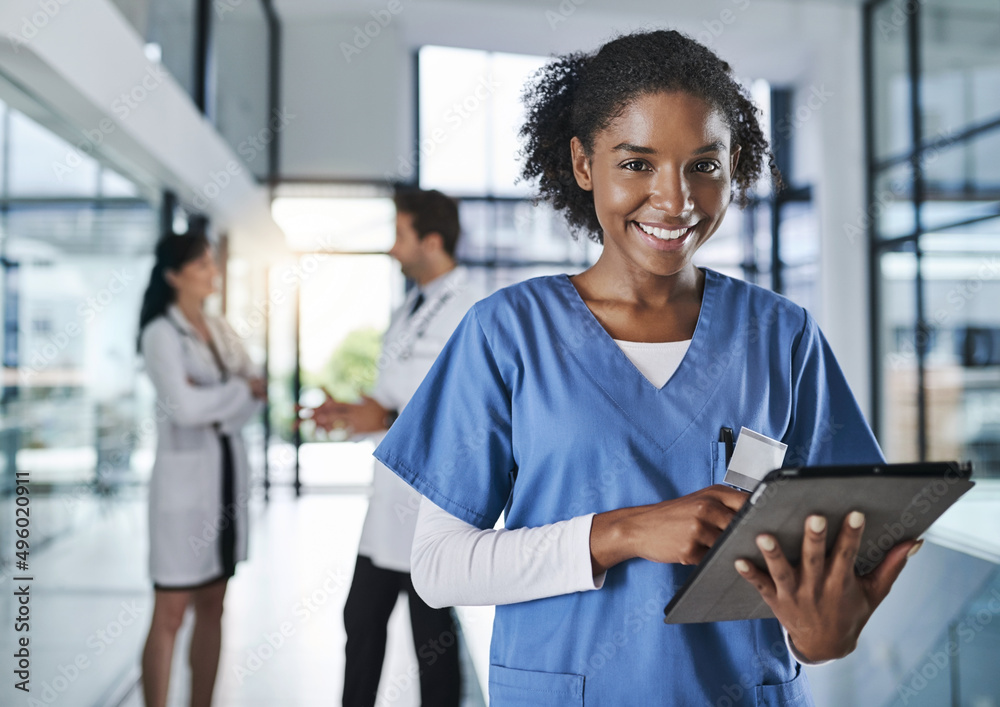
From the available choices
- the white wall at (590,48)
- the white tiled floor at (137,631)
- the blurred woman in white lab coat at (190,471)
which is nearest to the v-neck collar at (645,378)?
the blurred woman in white lab coat at (190,471)

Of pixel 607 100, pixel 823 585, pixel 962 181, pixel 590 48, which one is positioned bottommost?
pixel 823 585

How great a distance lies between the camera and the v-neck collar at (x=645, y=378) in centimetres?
89

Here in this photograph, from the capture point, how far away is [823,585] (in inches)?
28.6

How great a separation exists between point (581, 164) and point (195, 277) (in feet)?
6.38

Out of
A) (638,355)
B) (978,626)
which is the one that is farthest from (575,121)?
(978,626)

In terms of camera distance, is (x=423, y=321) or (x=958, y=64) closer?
(x=423, y=321)

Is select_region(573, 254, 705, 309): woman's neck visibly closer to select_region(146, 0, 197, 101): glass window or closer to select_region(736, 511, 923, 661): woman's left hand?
select_region(736, 511, 923, 661): woman's left hand

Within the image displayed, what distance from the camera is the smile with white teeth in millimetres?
915

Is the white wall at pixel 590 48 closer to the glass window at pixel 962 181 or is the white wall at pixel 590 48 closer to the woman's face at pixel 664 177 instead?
the glass window at pixel 962 181

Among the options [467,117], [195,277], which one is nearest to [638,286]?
[195,277]

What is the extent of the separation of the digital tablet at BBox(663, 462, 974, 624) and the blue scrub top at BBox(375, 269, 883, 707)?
0.13 m

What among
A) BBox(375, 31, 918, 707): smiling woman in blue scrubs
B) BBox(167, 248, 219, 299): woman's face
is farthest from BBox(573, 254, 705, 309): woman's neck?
BBox(167, 248, 219, 299): woman's face

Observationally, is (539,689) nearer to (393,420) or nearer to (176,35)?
(393,420)

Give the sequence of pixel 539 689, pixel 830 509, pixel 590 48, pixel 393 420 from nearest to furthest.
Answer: pixel 830 509 < pixel 539 689 < pixel 393 420 < pixel 590 48
